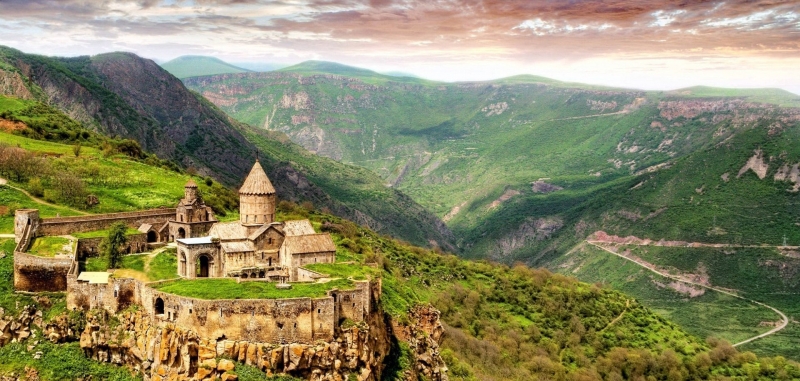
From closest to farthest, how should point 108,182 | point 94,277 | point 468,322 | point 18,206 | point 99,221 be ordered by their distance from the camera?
point 94,277 → point 99,221 → point 18,206 → point 108,182 → point 468,322

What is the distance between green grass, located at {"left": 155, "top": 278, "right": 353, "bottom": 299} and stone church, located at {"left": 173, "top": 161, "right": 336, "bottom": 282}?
3.74m

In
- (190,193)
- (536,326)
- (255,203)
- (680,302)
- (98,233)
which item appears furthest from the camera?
(680,302)

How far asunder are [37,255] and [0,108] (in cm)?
6681

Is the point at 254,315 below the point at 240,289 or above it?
below

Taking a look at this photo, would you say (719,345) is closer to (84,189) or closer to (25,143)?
(84,189)

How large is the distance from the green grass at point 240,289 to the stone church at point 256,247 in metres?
3.74

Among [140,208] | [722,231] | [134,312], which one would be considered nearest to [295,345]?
[134,312]

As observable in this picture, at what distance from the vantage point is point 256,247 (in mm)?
52094

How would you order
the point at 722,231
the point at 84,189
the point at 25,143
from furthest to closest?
the point at 722,231 < the point at 25,143 < the point at 84,189

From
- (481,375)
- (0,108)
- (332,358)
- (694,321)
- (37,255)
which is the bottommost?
(694,321)

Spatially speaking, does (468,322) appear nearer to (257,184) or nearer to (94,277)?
(257,184)

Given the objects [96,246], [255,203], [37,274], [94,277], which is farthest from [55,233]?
[255,203]

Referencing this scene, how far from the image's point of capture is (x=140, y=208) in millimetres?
69562

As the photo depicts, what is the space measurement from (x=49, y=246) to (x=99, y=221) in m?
7.87
